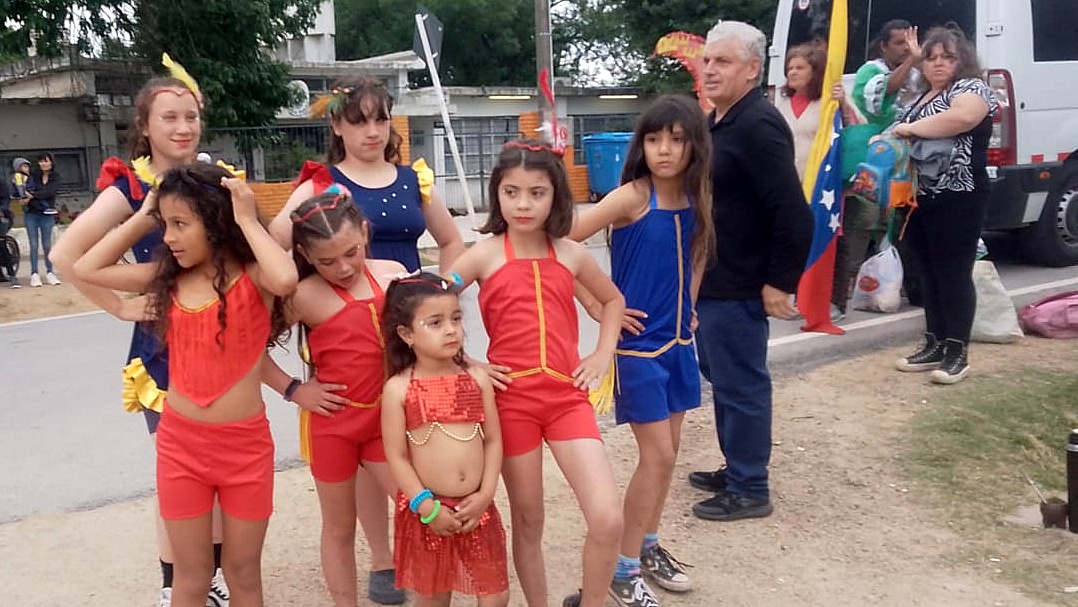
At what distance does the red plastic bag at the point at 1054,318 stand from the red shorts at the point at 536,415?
5.12m

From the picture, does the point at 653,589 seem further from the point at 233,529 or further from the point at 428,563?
the point at 233,529

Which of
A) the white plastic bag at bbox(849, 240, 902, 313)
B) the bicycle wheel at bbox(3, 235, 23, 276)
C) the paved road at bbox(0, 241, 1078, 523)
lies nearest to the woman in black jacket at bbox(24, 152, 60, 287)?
the bicycle wheel at bbox(3, 235, 23, 276)

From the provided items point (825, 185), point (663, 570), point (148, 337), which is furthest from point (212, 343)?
point (825, 185)

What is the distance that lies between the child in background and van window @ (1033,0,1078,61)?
6.43m

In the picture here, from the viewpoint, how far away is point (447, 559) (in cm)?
292

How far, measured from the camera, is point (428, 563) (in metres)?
2.91

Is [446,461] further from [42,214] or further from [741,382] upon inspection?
[42,214]

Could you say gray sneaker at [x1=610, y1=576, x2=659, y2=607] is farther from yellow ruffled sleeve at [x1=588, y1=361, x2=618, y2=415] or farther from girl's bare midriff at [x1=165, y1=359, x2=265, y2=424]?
girl's bare midriff at [x1=165, y1=359, x2=265, y2=424]

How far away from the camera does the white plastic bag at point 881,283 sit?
7.95 meters

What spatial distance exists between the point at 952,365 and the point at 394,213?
389 cm

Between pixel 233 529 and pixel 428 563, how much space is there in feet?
1.78

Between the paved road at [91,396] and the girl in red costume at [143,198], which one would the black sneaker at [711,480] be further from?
the girl in red costume at [143,198]

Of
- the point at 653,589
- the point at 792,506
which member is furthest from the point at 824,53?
the point at 653,589

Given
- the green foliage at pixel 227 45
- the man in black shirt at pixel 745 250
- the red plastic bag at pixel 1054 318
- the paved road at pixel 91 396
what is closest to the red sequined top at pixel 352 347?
the man in black shirt at pixel 745 250
